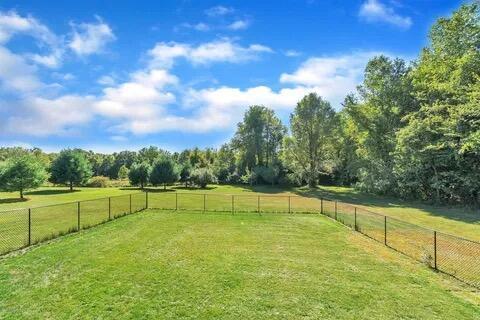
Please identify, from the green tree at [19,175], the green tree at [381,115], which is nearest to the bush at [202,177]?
the green tree at [19,175]

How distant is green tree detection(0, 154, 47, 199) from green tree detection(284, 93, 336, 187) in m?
36.3

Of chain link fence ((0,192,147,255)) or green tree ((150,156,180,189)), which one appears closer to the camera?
chain link fence ((0,192,147,255))

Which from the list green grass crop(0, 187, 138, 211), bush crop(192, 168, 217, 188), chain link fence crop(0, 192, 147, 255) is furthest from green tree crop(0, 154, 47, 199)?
bush crop(192, 168, 217, 188)

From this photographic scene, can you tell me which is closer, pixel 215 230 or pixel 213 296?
pixel 213 296

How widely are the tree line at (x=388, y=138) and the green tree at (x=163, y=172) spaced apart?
6.3 inches

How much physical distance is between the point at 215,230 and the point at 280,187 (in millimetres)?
40488

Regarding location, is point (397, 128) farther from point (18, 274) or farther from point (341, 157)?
point (18, 274)

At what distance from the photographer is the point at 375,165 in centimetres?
3906

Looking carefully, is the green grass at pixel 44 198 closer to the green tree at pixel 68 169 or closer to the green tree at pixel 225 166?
the green tree at pixel 68 169

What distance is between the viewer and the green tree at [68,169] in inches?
2137

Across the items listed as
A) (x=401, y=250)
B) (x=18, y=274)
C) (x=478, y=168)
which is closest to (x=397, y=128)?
(x=478, y=168)

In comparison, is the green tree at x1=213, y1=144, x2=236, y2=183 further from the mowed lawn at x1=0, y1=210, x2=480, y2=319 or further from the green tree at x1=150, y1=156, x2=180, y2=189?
the mowed lawn at x1=0, y1=210, x2=480, y2=319

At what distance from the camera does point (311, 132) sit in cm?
5222

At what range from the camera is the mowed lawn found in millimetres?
7777
